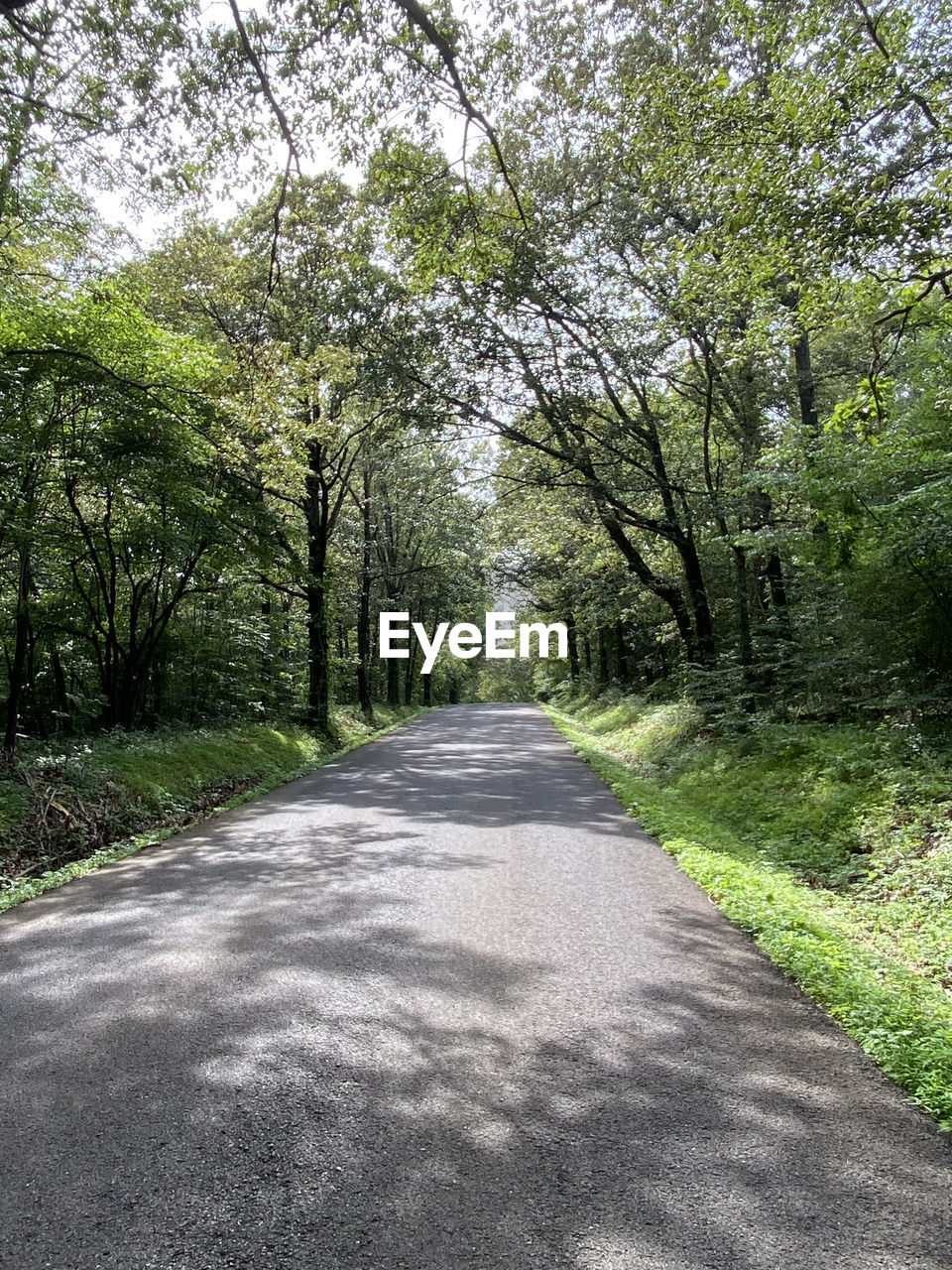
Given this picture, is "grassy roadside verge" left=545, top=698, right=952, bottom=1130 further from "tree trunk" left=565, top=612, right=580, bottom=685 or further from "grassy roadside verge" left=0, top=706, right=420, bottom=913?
"tree trunk" left=565, top=612, right=580, bottom=685

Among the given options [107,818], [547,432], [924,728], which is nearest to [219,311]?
[547,432]

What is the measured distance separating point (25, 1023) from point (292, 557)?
13.3m

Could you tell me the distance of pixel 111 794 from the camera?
861 cm

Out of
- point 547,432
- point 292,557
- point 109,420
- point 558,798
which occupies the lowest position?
point 558,798

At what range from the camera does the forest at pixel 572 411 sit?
6344 millimetres

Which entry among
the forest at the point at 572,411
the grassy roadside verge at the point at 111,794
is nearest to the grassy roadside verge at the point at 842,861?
the forest at the point at 572,411

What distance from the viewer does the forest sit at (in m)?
6.34

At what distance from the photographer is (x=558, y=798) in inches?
Answer: 415

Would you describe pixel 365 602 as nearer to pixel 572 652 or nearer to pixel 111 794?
pixel 111 794

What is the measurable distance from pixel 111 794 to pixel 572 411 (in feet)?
35.9

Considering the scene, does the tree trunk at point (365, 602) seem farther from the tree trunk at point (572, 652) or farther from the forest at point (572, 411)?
the tree trunk at point (572, 652)

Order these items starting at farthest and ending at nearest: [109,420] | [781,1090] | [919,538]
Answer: [109,420] < [919,538] < [781,1090]

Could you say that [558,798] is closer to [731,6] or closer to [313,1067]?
[313,1067]

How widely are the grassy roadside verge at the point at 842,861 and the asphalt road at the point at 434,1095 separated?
263mm
